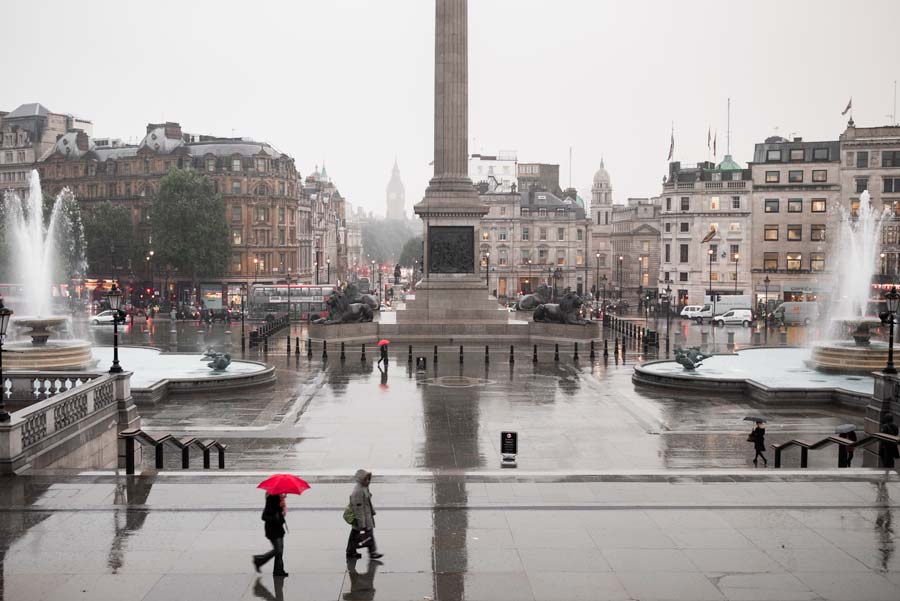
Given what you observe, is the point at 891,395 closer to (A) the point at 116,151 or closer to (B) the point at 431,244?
(B) the point at 431,244

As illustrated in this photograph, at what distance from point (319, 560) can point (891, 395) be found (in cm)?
1673

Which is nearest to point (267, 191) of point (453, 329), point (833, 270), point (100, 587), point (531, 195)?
point (531, 195)

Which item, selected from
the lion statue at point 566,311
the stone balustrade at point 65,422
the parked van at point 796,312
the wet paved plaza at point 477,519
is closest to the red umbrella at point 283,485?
the wet paved plaza at point 477,519

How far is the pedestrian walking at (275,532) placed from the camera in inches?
502

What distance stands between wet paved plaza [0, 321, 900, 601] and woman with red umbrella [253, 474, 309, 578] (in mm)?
269

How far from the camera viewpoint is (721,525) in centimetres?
1508

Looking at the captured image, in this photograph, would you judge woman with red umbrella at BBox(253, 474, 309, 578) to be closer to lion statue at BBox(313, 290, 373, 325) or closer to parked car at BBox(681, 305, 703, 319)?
lion statue at BBox(313, 290, 373, 325)

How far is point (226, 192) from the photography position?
327 ft

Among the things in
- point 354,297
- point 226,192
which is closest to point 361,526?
point 354,297

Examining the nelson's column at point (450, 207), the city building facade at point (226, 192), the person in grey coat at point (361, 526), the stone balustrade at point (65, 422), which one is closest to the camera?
the person in grey coat at point (361, 526)

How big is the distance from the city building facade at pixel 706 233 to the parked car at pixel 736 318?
21106 millimetres

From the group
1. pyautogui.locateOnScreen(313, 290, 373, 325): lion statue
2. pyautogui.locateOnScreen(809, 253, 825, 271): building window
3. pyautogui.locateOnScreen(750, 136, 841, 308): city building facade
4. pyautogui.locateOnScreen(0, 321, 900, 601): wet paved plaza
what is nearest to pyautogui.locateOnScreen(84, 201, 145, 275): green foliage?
pyautogui.locateOnScreen(313, 290, 373, 325): lion statue

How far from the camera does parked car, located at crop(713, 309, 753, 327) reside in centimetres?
7312

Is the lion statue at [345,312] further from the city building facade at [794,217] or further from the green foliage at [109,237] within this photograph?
→ the city building facade at [794,217]
